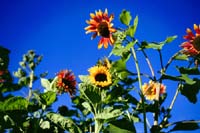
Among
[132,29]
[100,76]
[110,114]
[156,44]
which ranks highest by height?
[132,29]

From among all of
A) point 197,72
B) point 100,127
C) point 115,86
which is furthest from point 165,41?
point 100,127

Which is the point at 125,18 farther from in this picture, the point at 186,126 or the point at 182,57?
the point at 186,126

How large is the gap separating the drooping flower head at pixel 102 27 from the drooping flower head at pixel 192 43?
0.60m

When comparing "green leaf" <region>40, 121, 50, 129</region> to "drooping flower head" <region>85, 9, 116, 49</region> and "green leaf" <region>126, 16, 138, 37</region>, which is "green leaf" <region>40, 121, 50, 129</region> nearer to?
"drooping flower head" <region>85, 9, 116, 49</region>

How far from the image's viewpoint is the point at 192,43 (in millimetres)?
3117

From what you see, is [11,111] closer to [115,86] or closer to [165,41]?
[115,86]

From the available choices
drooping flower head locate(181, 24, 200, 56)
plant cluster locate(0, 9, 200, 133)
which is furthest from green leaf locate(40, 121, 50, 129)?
drooping flower head locate(181, 24, 200, 56)

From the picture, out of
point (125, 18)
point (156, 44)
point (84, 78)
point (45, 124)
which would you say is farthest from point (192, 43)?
point (45, 124)

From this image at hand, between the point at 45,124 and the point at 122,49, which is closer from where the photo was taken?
the point at 122,49

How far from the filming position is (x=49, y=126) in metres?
2.96

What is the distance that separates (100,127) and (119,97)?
35cm

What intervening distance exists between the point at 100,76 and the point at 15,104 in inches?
25.7

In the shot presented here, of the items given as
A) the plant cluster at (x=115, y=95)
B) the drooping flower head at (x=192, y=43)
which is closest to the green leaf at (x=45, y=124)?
the plant cluster at (x=115, y=95)

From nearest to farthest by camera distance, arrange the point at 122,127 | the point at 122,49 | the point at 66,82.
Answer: the point at 122,127 → the point at 122,49 → the point at 66,82
